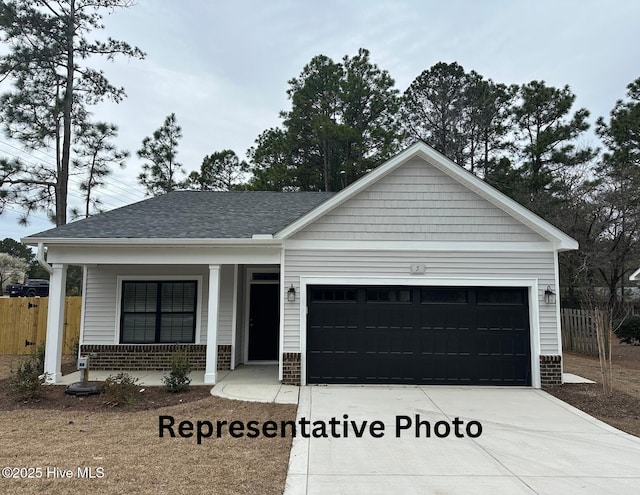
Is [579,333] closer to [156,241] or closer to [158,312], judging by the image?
[158,312]

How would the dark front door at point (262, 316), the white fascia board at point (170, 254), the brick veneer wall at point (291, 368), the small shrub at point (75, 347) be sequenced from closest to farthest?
the brick veneer wall at point (291, 368) → the white fascia board at point (170, 254) → the dark front door at point (262, 316) → the small shrub at point (75, 347)

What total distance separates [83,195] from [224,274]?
44.1ft

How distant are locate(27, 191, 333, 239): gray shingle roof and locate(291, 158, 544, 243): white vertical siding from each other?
1.57m

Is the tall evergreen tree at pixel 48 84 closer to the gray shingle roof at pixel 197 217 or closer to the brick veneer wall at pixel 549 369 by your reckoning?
the gray shingle roof at pixel 197 217

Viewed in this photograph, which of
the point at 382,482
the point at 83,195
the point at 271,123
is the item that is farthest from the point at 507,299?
the point at 271,123

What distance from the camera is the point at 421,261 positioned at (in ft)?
28.8

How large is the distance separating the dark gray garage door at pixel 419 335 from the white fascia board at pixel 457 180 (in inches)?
48.6

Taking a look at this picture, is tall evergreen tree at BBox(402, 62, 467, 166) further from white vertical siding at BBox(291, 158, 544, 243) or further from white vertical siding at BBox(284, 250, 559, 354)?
white vertical siding at BBox(284, 250, 559, 354)

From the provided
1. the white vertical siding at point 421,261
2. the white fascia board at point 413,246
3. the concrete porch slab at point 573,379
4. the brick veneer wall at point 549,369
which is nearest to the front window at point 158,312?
the white vertical siding at point 421,261

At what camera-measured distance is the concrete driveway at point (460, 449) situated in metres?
4.30

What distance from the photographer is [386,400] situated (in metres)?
7.44

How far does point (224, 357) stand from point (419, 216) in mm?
5397

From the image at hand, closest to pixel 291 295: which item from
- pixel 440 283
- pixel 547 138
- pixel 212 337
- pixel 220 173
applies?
pixel 212 337

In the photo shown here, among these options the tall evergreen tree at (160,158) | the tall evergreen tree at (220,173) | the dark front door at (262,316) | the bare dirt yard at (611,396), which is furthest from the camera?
the tall evergreen tree at (220,173)
